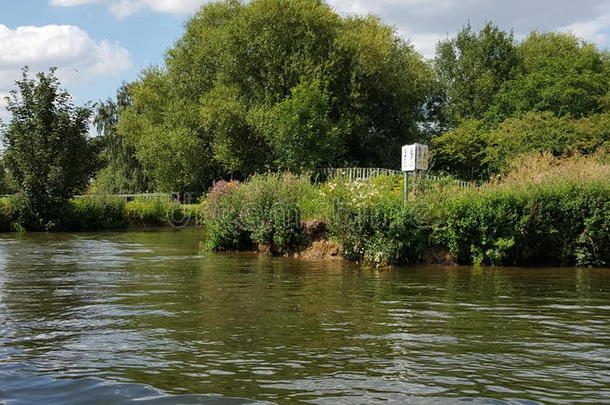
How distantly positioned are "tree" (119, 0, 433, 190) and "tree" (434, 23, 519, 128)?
132 inches

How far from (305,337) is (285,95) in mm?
29984

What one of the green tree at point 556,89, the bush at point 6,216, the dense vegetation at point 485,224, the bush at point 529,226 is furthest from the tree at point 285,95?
the bush at point 529,226

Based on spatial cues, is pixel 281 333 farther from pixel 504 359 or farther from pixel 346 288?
pixel 346 288

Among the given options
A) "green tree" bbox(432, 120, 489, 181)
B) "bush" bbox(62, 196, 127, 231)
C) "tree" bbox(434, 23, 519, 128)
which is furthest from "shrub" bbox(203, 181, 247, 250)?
"tree" bbox(434, 23, 519, 128)

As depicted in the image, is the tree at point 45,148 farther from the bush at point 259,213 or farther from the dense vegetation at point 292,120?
the bush at point 259,213

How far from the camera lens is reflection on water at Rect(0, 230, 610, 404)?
16.3 ft

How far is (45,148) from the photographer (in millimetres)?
31234

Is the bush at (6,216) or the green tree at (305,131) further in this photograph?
the green tree at (305,131)

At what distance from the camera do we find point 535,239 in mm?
14266

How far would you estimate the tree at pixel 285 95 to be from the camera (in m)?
32.1

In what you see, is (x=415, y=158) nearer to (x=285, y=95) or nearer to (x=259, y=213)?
(x=259, y=213)

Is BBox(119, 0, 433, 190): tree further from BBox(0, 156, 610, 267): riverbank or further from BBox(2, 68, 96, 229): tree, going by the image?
BBox(0, 156, 610, 267): riverbank

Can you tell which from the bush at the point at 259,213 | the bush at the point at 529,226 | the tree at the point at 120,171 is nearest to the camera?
the bush at the point at 529,226

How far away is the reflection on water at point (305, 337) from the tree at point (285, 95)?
19.2 metres
